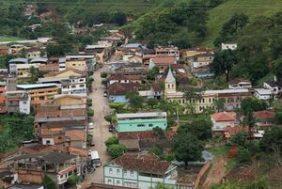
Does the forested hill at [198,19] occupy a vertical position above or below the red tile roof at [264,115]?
above

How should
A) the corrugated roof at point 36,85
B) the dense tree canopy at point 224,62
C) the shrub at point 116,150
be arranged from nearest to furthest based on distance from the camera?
the shrub at point 116,150 → the corrugated roof at point 36,85 → the dense tree canopy at point 224,62

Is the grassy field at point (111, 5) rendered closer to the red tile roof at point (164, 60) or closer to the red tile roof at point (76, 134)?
the red tile roof at point (164, 60)

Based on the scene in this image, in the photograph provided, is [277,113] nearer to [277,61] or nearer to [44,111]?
[277,61]

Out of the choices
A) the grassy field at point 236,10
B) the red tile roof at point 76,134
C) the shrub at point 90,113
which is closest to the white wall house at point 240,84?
the shrub at point 90,113

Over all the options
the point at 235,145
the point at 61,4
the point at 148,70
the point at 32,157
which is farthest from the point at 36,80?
the point at 61,4

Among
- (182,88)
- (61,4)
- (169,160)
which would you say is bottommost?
(169,160)

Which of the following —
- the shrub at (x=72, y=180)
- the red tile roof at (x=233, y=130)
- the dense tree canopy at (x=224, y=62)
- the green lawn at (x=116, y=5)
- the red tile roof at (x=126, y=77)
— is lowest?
the shrub at (x=72, y=180)

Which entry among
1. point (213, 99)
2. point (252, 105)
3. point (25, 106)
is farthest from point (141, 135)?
point (25, 106)

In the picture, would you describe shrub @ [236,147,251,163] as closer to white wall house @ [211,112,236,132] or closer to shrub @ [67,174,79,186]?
white wall house @ [211,112,236,132]
